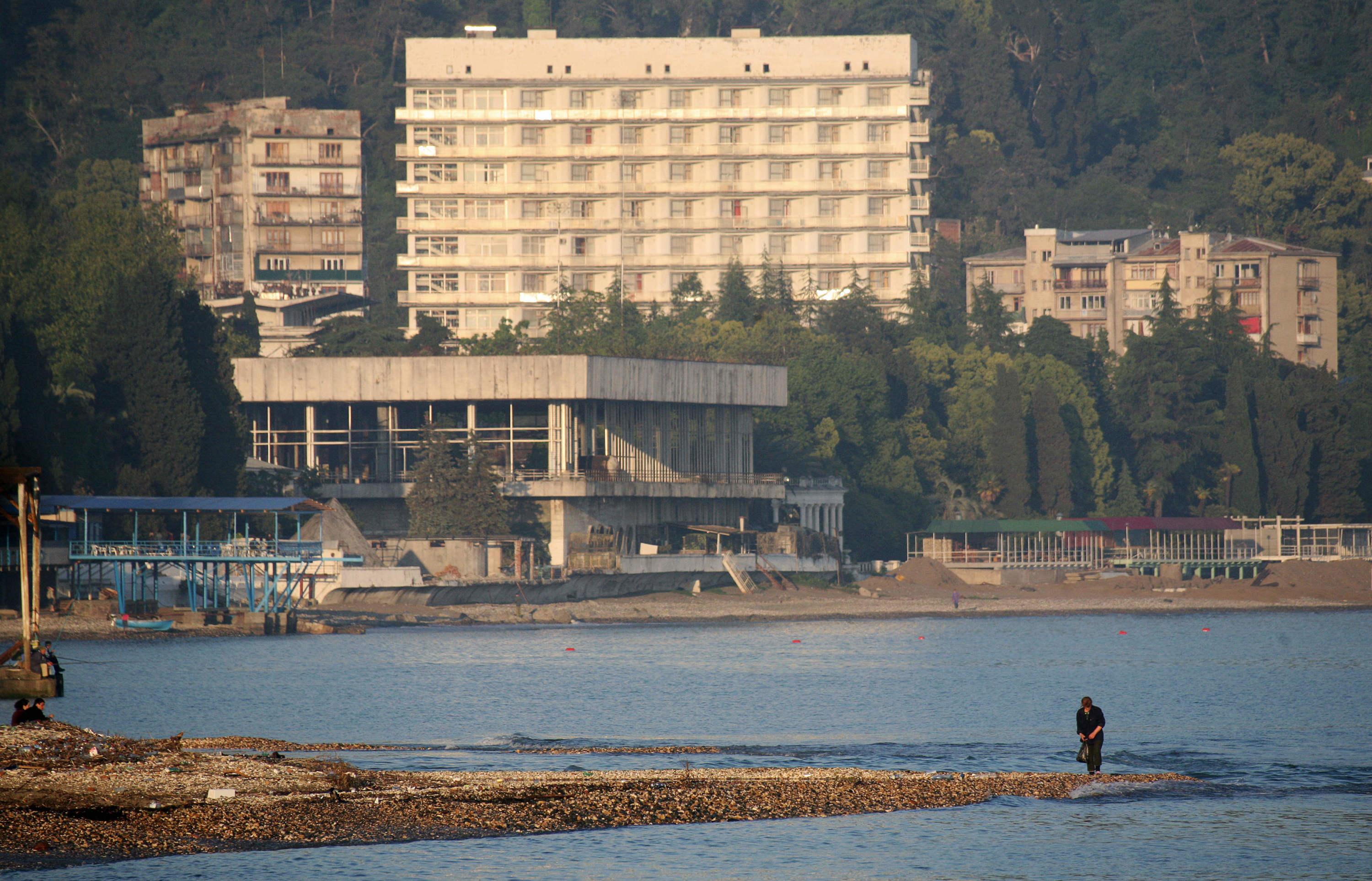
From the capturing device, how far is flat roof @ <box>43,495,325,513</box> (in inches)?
3625

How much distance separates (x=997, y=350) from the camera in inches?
6845

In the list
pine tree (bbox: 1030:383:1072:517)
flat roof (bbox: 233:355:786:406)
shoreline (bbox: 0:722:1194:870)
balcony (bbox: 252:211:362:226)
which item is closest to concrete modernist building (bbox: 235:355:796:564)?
flat roof (bbox: 233:355:786:406)

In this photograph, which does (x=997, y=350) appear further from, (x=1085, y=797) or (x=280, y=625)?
(x=1085, y=797)

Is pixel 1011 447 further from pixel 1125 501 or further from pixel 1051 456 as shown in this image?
pixel 1125 501

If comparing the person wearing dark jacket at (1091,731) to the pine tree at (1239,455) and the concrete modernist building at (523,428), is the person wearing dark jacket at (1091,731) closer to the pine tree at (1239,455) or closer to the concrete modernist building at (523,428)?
the concrete modernist building at (523,428)

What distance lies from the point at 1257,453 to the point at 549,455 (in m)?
62.8

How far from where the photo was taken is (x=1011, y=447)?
15225 cm

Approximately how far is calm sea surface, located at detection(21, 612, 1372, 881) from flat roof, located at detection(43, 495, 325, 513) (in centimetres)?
602

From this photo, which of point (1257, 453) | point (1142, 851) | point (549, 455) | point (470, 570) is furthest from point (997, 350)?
point (1142, 851)

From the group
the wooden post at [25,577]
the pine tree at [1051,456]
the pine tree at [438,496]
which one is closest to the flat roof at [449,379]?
the pine tree at [438,496]

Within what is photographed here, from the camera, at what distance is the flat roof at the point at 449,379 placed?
123562 millimetres

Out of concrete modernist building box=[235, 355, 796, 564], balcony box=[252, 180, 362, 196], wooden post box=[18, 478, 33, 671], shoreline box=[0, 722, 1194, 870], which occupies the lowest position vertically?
shoreline box=[0, 722, 1194, 870]

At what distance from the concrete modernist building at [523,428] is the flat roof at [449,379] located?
0.08 meters

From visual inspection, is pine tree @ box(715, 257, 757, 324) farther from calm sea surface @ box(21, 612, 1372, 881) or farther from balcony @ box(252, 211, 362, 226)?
calm sea surface @ box(21, 612, 1372, 881)
